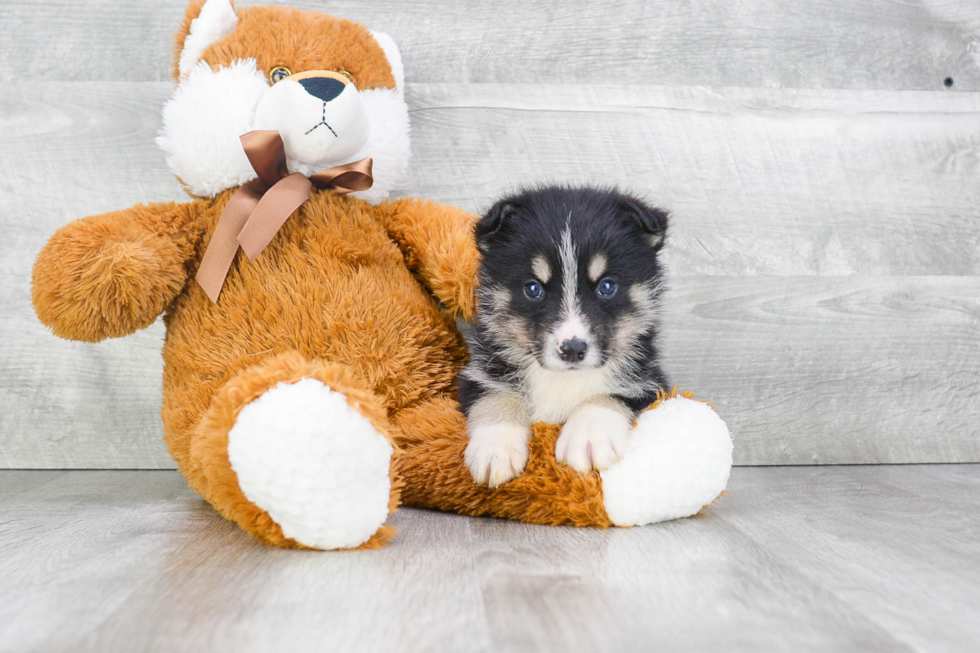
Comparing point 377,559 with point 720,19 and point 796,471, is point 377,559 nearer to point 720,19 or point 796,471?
point 796,471

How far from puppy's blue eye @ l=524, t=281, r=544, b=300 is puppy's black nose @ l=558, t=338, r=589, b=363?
0.61 ft

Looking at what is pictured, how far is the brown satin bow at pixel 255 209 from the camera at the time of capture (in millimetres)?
1854

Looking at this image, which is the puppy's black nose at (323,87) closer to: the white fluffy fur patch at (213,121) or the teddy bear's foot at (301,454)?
the white fluffy fur patch at (213,121)

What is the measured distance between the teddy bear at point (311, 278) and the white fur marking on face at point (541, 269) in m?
0.35

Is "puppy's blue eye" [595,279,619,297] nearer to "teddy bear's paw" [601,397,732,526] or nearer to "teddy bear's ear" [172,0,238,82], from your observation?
"teddy bear's paw" [601,397,732,526]

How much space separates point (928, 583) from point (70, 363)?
2.46 metres

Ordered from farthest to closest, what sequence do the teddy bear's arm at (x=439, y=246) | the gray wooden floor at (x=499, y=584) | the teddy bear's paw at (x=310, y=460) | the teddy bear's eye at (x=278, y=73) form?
the teddy bear's arm at (x=439, y=246), the teddy bear's eye at (x=278, y=73), the teddy bear's paw at (x=310, y=460), the gray wooden floor at (x=499, y=584)

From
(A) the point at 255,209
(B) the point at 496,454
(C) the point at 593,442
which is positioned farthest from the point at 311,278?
(C) the point at 593,442

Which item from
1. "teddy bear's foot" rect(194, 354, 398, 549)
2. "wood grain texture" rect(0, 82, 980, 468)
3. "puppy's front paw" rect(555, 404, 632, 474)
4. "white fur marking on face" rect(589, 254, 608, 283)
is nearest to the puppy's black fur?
"white fur marking on face" rect(589, 254, 608, 283)

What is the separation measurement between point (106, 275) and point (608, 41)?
176 centimetres

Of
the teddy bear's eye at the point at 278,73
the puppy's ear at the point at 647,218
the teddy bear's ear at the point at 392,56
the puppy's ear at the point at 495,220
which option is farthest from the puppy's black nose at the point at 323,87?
the puppy's ear at the point at 647,218

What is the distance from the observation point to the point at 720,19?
8.57ft

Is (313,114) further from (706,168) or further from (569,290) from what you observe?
(706,168)

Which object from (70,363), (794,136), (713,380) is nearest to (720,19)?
(794,136)
